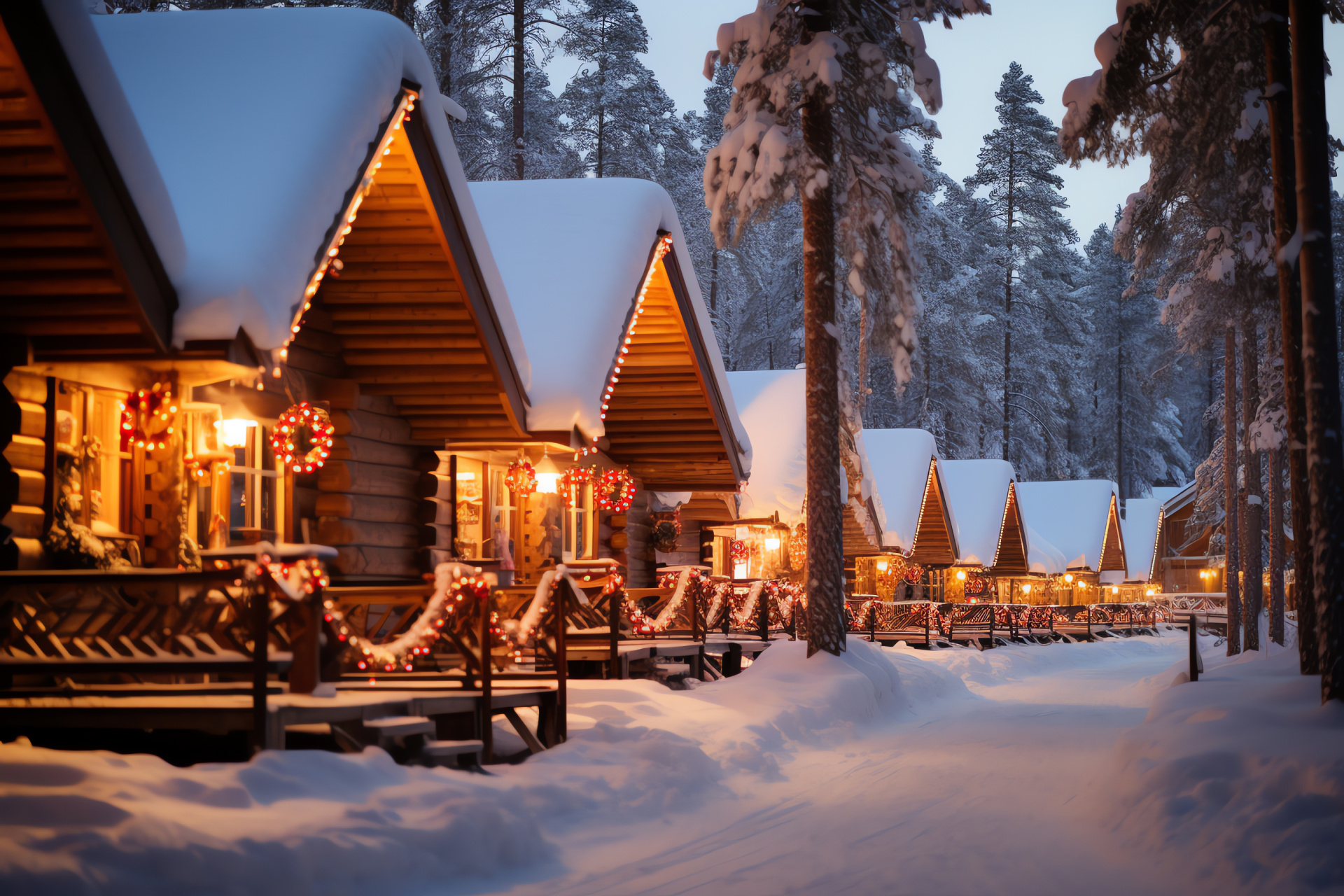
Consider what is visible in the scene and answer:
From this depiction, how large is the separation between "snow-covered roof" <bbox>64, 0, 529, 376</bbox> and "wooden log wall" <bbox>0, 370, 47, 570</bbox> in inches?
63.7

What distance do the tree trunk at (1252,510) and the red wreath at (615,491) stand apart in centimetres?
1493

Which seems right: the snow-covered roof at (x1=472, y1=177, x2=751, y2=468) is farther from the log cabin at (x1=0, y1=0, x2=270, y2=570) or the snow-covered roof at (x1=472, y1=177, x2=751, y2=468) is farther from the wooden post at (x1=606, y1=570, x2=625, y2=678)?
the log cabin at (x1=0, y1=0, x2=270, y2=570)

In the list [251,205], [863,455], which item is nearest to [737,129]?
[251,205]

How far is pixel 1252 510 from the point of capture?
30.2 m

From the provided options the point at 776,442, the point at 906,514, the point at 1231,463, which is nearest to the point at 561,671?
the point at 776,442

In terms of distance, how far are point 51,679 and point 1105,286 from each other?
7838 cm

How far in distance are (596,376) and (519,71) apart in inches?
876

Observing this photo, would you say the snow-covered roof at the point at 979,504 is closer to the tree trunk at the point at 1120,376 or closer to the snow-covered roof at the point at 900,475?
the snow-covered roof at the point at 900,475

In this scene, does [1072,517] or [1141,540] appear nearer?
[1072,517]

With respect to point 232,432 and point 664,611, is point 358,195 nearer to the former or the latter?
point 232,432

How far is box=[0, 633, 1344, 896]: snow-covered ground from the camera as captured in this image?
21.9 ft

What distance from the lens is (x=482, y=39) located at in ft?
117

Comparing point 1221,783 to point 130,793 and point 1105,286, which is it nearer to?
point 130,793

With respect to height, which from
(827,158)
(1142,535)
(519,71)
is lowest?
(1142,535)
